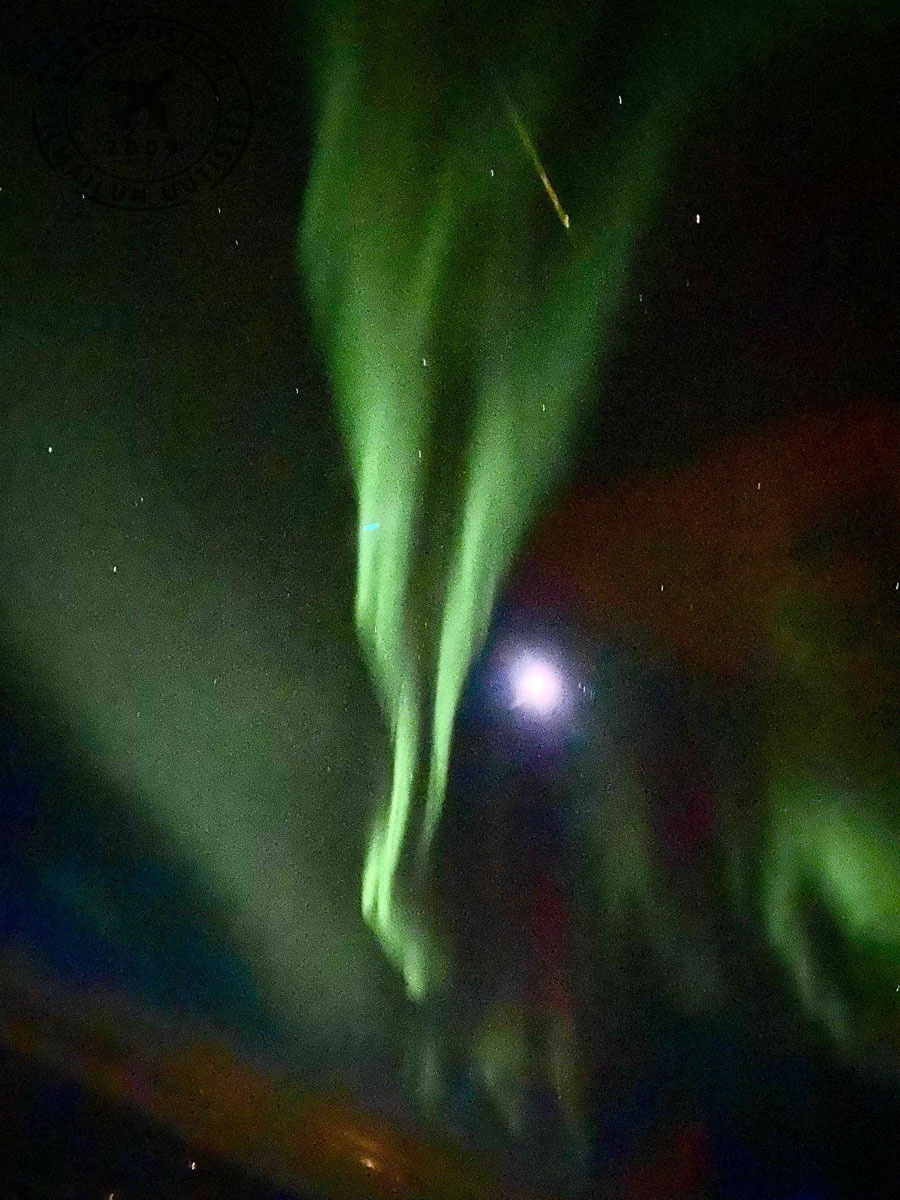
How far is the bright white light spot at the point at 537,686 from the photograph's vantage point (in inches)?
35.7

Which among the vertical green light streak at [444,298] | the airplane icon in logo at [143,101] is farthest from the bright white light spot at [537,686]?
the airplane icon in logo at [143,101]

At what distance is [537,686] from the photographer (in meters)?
0.91

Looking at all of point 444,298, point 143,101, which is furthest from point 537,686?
point 143,101

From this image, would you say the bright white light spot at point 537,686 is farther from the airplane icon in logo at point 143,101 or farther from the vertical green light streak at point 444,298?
the airplane icon in logo at point 143,101

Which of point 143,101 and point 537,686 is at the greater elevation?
point 143,101

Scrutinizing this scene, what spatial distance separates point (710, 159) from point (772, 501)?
298 mm

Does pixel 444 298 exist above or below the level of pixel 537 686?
above

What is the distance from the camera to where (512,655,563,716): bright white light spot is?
0.91 meters

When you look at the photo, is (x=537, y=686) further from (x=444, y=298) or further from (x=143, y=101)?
(x=143, y=101)

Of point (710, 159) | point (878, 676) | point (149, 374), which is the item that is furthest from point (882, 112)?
point (149, 374)

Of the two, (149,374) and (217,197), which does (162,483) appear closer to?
(149,374)

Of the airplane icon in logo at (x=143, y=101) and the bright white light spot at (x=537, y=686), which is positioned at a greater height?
the airplane icon in logo at (x=143, y=101)

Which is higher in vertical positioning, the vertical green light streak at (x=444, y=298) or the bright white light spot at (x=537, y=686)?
the vertical green light streak at (x=444, y=298)

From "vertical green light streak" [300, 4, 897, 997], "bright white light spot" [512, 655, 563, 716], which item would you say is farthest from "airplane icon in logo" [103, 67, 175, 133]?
"bright white light spot" [512, 655, 563, 716]
